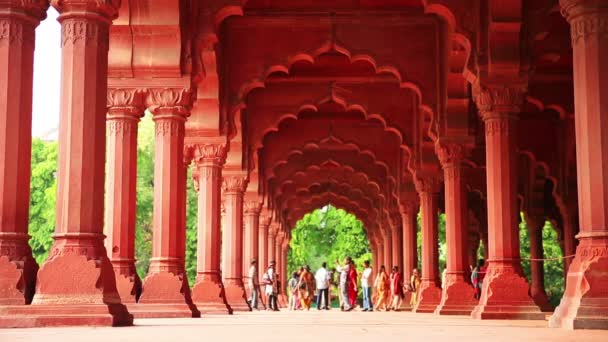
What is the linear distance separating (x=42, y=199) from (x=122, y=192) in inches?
1643

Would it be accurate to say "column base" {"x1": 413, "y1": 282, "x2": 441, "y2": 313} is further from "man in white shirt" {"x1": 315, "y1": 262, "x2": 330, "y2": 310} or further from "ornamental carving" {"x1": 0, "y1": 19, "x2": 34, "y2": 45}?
"ornamental carving" {"x1": 0, "y1": 19, "x2": 34, "y2": 45}

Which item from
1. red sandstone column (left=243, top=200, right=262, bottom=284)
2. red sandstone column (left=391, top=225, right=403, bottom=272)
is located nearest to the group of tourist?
red sandstone column (left=243, top=200, right=262, bottom=284)

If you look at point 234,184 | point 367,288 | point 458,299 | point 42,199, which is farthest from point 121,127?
point 42,199

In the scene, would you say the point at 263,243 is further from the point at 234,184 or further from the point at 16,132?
the point at 16,132

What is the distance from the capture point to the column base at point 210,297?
1919cm

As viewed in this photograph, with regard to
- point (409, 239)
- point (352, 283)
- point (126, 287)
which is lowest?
point (352, 283)

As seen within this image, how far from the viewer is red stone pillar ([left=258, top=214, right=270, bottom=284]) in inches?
1409

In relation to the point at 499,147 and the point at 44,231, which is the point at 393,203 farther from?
the point at 44,231

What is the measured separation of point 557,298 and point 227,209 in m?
30.8

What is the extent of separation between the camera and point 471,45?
51.0 ft

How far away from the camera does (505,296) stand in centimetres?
1479

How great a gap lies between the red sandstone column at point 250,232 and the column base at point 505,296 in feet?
53.7

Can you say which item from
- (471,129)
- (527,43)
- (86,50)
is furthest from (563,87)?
(86,50)

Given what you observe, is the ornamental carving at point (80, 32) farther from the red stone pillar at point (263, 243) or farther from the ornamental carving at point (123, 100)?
the red stone pillar at point (263, 243)
